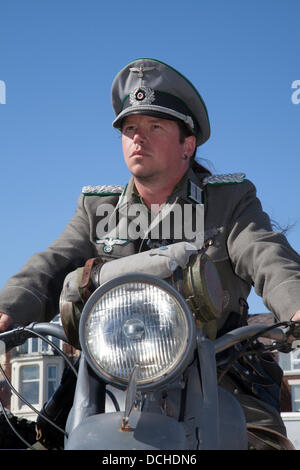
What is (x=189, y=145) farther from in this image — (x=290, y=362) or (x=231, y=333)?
(x=290, y=362)

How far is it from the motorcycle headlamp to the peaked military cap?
163 centimetres

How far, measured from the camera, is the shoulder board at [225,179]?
11.4 ft

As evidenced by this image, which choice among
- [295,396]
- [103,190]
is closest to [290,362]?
[295,396]

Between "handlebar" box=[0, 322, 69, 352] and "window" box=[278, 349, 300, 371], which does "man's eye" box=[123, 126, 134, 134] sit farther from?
"window" box=[278, 349, 300, 371]

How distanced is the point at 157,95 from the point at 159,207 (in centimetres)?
58

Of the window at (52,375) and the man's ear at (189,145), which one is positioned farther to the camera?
the window at (52,375)

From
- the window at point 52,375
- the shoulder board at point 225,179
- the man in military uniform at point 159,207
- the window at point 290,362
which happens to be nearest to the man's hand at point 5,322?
the man in military uniform at point 159,207

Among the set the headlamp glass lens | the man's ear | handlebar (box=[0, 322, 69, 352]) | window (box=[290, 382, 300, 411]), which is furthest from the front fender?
window (box=[290, 382, 300, 411])

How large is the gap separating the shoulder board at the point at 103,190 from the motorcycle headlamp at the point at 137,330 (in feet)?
6.13

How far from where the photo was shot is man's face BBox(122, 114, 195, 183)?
129 inches

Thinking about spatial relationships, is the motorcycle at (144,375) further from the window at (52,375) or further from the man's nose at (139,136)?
the window at (52,375)

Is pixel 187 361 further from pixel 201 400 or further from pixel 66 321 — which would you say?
pixel 66 321

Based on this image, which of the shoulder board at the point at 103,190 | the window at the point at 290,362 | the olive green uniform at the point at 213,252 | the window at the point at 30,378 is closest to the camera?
the olive green uniform at the point at 213,252

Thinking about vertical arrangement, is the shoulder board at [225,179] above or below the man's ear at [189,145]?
below
